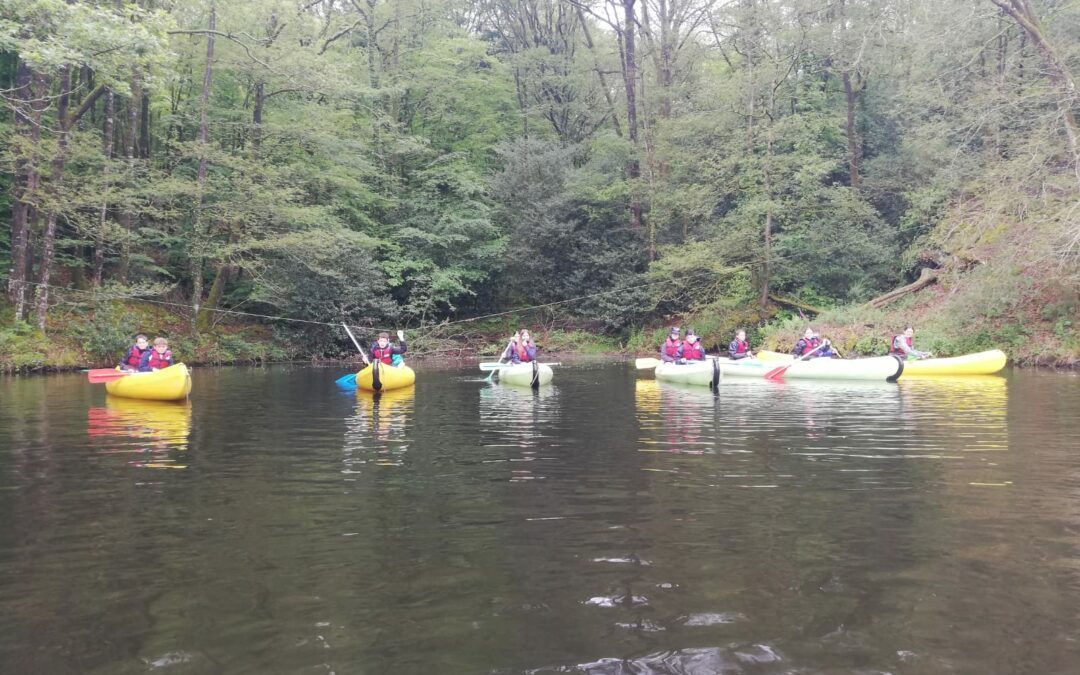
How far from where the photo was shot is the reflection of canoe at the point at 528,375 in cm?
1641

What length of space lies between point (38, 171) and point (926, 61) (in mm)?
25159

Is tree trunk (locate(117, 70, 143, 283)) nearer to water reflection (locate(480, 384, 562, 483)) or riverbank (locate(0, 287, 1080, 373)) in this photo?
riverbank (locate(0, 287, 1080, 373))

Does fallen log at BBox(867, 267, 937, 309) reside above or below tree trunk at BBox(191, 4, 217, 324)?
below

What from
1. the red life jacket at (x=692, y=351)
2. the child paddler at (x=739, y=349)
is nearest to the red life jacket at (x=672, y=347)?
the red life jacket at (x=692, y=351)

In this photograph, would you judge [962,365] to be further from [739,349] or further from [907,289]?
[907,289]

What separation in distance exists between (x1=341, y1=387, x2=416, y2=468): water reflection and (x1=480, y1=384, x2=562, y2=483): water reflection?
37.7 inches

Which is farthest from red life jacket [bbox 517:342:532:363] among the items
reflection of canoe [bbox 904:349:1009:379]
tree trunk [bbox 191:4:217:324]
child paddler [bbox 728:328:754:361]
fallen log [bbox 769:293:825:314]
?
fallen log [bbox 769:293:825:314]

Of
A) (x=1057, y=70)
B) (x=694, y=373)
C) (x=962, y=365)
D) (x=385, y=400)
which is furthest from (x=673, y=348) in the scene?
(x=1057, y=70)

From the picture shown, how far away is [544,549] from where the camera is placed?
4812mm

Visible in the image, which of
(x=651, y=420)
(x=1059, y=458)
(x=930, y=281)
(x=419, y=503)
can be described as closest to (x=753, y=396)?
(x=651, y=420)

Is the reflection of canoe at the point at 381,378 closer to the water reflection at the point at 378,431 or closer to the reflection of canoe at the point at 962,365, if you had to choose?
the water reflection at the point at 378,431

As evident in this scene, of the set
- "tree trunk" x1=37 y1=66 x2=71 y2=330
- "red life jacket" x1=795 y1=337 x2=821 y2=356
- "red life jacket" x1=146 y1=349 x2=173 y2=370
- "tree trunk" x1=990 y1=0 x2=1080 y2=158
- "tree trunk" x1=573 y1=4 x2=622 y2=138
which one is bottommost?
"red life jacket" x1=146 y1=349 x2=173 y2=370

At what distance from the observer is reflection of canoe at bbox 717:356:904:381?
16.3 meters

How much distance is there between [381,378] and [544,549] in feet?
34.9
